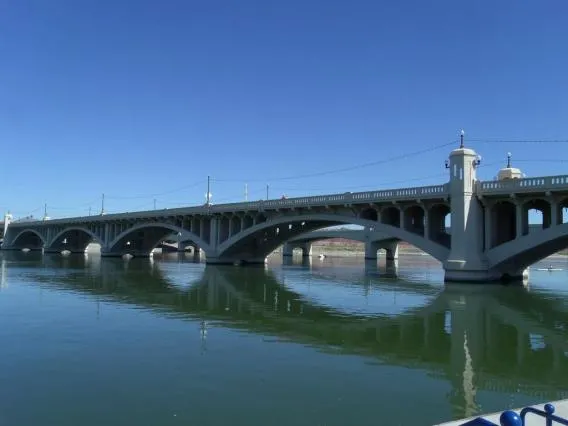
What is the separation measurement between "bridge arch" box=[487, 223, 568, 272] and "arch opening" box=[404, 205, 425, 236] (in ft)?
26.4

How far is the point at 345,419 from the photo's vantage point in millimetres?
10164

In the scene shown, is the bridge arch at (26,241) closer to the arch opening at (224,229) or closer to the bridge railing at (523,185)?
the arch opening at (224,229)

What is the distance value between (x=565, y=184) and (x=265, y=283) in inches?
947

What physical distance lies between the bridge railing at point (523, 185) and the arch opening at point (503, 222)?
2113mm

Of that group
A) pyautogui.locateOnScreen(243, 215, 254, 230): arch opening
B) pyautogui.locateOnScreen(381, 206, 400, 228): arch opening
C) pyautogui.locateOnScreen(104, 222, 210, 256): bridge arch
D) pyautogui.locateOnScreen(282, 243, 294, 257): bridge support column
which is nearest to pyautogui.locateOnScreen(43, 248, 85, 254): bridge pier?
pyautogui.locateOnScreen(104, 222, 210, 256): bridge arch

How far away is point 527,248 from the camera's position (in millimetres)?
39562

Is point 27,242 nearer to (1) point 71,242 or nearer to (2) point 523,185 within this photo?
(1) point 71,242

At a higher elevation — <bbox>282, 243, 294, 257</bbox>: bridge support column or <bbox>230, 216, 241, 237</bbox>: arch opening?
<bbox>230, 216, 241, 237</bbox>: arch opening

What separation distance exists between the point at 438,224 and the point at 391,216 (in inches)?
213

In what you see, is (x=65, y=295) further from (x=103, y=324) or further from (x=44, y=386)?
(x=44, y=386)

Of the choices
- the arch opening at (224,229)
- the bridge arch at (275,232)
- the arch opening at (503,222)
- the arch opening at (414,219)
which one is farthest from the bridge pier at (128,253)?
the arch opening at (503,222)

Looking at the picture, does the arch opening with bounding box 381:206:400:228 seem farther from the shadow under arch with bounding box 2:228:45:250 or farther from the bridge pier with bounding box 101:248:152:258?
the shadow under arch with bounding box 2:228:45:250

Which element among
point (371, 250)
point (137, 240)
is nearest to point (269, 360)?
point (371, 250)

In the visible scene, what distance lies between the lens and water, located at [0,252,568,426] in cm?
1073
